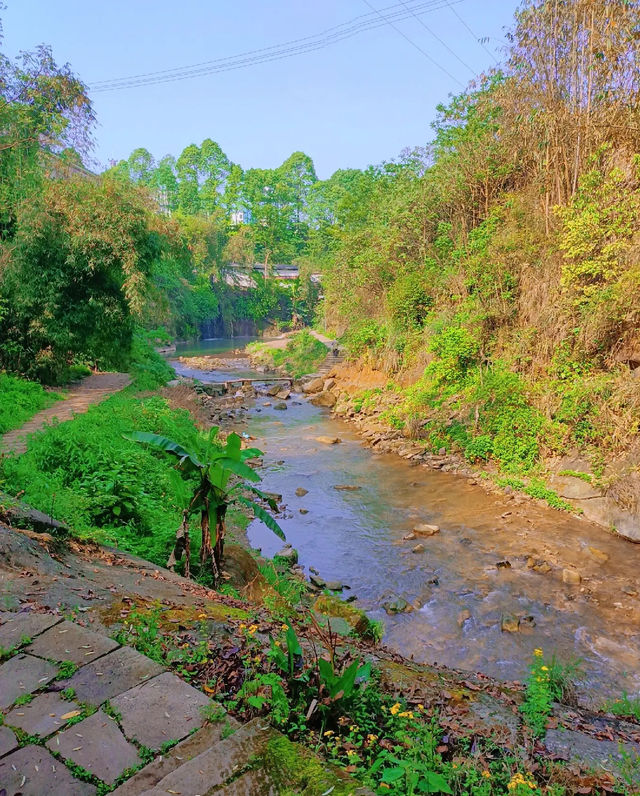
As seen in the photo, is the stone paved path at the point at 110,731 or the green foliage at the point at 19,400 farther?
the green foliage at the point at 19,400

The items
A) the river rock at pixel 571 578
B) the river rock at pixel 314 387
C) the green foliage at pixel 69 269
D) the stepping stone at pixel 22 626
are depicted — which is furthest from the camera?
the river rock at pixel 314 387

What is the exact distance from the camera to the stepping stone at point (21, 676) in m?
2.74

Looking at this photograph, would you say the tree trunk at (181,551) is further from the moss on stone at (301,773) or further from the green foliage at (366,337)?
the green foliage at (366,337)

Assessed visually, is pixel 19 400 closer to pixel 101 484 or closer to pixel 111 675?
pixel 101 484

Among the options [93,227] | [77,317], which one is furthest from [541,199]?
[77,317]

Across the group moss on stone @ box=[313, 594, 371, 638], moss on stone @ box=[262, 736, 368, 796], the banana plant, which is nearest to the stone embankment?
moss on stone @ box=[313, 594, 371, 638]

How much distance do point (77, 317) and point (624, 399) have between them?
43.2 feet

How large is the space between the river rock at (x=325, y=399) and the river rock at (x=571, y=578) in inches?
550

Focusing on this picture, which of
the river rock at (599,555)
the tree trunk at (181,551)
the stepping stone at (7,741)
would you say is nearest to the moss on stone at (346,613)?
the tree trunk at (181,551)

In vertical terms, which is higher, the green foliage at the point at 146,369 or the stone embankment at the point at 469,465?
the green foliage at the point at 146,369

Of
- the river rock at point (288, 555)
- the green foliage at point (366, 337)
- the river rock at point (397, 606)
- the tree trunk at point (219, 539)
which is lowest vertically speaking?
the river rock at point (397, 606)

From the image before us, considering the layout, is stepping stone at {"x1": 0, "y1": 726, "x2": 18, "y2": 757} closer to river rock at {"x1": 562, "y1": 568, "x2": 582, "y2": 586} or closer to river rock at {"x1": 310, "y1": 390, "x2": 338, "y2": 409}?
river rock at {"x1": 562, "y1": 568, "x2": 582, "y2": 586}

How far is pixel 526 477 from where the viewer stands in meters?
11.9

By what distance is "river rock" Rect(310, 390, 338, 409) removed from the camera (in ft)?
71.8
